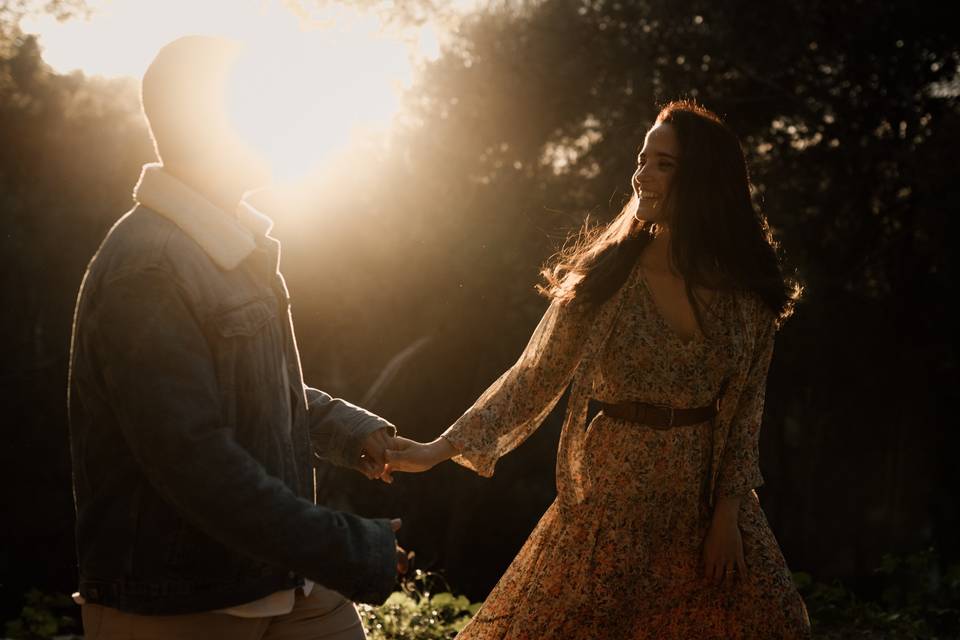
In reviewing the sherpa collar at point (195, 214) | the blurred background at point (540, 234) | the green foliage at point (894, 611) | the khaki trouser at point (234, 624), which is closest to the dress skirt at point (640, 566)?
the khaki trouser at point (234, 624)

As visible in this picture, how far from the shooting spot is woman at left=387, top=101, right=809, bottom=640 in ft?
11.8

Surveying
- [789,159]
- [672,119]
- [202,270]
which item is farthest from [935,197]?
[202,270]

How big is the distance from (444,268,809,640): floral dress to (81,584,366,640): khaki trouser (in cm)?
128

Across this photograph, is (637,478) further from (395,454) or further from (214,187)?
(214,187)

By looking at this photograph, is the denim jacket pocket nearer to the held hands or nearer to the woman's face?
the held hands

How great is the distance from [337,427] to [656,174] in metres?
1.69

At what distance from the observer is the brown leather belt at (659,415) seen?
147 inches

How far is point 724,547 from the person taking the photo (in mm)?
3584

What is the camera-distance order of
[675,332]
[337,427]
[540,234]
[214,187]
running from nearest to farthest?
1. [214,187]
2. [337,427]
3. [675,332]
4. [540,234]

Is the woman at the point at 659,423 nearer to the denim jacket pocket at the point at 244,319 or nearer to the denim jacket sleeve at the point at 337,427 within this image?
the denim jacket sleeve at the point at 337,427

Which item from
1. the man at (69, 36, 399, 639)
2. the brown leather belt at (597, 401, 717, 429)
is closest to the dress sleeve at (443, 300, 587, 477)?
the brown leather belt at (597, 401, 717, 429)

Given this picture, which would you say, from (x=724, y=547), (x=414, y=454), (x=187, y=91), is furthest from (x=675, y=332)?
(x=187, y=91)

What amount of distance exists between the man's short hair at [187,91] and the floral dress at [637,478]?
1845 millimetres

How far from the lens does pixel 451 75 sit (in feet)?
56.9
